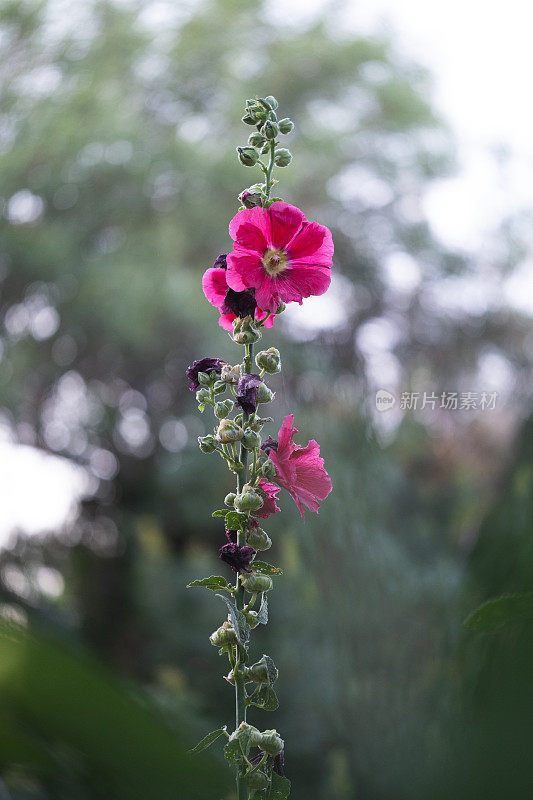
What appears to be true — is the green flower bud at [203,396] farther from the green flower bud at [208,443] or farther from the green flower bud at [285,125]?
the green flower bud at [285,125]

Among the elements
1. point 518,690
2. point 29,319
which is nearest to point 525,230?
point 29,319

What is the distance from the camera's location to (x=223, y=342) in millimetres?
2064

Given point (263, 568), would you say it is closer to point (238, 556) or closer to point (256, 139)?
point (238, 556)

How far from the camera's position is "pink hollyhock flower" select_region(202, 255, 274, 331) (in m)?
0.31

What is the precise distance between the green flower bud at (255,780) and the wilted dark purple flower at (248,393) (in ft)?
0.42

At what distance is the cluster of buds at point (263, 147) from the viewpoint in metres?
0.33

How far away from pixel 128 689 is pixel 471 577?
2.3 inches

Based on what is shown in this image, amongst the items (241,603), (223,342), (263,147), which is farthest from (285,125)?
(223,342)

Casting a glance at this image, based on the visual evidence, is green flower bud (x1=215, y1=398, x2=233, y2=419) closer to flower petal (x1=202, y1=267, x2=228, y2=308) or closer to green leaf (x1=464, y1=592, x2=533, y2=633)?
flower petal (x1=202, y1=267, x2=228, y2=308)

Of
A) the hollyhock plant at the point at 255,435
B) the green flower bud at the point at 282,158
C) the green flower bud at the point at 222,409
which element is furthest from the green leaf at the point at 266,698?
the green flower bud at the point at 282,158

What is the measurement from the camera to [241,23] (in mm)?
2771

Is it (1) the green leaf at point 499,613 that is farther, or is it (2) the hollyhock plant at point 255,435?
(2) the hollyhock plant at point 255,435

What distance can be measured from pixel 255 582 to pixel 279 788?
70 mm

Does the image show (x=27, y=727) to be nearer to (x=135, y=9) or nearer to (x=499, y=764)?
(x=499, y=764)
